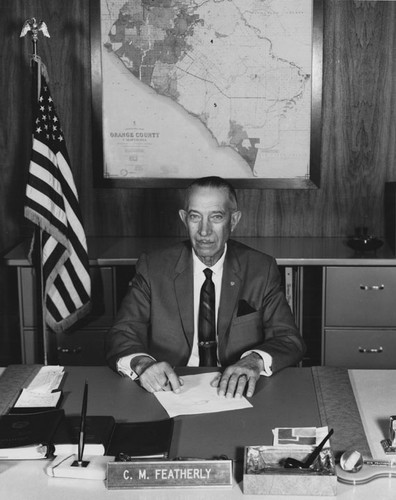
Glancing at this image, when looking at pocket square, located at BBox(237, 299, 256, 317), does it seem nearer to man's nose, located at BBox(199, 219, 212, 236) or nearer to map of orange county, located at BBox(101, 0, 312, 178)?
man's nose, located at BBox(199, 219, 212, 236)

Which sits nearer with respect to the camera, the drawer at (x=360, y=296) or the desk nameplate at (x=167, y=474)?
the desk nameplate at (x=167, y=474)

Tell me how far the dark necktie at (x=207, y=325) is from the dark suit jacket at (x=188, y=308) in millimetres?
31

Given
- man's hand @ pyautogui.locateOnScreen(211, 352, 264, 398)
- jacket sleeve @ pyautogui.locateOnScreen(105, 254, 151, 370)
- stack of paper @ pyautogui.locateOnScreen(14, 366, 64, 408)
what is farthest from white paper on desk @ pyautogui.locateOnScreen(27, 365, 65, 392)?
man's hand @ pyautogui.locateOnScreen(211, 352, 264, 398)

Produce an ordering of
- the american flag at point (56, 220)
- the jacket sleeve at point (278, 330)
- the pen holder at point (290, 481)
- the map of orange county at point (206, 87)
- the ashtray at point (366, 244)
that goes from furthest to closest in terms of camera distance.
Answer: the map of orange county at point (206, 87)
the ashtray at point (366, 244)
the american flag at point (56, 220)
the jacket sleeve at point (278, 330)
the pen holder at point (290, 481)

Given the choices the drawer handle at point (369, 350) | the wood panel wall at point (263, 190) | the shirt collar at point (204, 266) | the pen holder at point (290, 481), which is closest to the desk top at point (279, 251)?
the wood panel wall at point (263, 190)

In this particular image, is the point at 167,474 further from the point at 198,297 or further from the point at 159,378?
the point at 198,297

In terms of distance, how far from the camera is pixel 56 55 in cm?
444

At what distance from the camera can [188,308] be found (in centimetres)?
305

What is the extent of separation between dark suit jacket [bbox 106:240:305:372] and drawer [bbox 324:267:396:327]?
968 millimetres

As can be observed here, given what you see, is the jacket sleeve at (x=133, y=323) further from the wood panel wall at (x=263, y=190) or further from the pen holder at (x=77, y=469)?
the wood panel wall at (x=263, y=190)

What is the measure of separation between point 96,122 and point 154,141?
0.35m

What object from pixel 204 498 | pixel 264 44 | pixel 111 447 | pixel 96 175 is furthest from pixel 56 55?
pixel 204 498

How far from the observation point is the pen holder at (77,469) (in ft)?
6.35

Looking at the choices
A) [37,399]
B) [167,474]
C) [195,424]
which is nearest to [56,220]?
[37,399]
